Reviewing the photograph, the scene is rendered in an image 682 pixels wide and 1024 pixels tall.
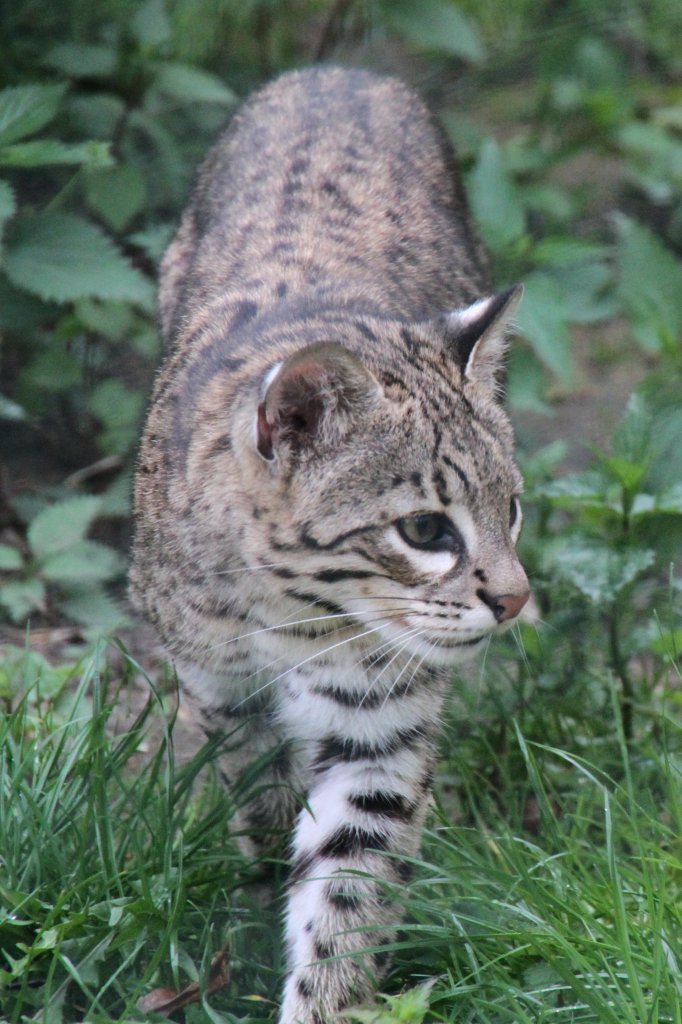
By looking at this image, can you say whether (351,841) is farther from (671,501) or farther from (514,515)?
(671,501)

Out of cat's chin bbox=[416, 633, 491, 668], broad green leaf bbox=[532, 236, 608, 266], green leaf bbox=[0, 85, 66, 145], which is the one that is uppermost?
green leaf bbox=[0, 85, 66, 145]

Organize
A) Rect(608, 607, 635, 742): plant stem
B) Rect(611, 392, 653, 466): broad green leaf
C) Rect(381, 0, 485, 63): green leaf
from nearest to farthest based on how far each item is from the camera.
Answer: Rect(611, 392, 653, 466): broad green leaf → Rect(608, 607, 635, 742): plant stem → Rect(381, 0, 485, 63): green leaf

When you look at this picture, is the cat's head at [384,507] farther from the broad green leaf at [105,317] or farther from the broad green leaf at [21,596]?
the broad green leaf at [105,317]

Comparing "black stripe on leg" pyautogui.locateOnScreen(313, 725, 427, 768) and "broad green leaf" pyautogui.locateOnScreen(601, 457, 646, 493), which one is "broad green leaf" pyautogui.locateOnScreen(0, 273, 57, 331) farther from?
"black stripe on leg" pyautogui.locateOnScreen(313, 725, 427, 768)

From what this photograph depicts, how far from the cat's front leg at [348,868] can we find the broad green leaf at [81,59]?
11.7ft

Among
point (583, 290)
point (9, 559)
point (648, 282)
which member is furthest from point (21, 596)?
point (648, 282)

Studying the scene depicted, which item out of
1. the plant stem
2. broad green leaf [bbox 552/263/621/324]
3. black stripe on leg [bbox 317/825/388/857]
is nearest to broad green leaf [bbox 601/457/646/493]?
the plant stem

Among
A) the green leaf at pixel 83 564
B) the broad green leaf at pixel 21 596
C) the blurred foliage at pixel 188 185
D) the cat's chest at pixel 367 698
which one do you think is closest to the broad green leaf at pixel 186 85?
the blurred foliage at pixel 188 185

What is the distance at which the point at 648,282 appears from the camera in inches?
279

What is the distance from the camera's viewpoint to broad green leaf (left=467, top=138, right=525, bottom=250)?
5.93 meters

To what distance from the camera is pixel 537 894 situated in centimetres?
342

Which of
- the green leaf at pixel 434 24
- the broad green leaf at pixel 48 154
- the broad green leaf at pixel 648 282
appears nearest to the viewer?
the broad green leaf at pixel 48 154

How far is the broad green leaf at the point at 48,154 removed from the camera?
16.7 ft

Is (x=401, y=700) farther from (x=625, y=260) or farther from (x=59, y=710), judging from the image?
(x=625, y=260)
